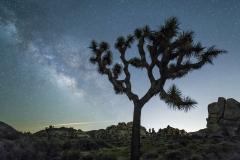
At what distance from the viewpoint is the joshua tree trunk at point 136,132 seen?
11.0m

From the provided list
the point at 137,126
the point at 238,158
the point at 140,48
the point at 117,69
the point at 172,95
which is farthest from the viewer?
the point at 117,69

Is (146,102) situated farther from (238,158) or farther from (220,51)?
(220,51)

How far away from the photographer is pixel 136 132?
11.3 m

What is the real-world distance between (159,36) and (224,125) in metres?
41.9

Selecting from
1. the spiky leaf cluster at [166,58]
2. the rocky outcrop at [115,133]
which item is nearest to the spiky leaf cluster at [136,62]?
the spiky leaf cluster at [166,58]

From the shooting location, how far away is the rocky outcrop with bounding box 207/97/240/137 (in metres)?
45.4

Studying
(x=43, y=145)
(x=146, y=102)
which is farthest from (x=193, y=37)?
(x=43, y=145)

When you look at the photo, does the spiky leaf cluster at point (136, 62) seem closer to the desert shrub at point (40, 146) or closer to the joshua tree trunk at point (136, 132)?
the joshua tree trunk at point (136, 132)

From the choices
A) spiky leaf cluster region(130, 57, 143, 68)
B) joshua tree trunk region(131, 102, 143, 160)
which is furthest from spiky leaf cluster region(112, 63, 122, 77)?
joshua tree trunk region(131, 102, 143, 160)

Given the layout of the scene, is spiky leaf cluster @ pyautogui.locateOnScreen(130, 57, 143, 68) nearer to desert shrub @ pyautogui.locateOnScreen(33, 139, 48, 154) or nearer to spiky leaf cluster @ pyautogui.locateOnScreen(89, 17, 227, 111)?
spiky leaf cluster @ pyautogui.locateOnScreen(89, 17, 227, 111)

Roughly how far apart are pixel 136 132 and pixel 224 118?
43932 millimetres

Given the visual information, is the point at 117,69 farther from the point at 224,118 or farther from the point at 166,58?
the point at 224,118

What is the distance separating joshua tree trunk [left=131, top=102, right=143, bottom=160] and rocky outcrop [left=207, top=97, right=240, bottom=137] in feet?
129

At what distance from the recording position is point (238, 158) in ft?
32.6
